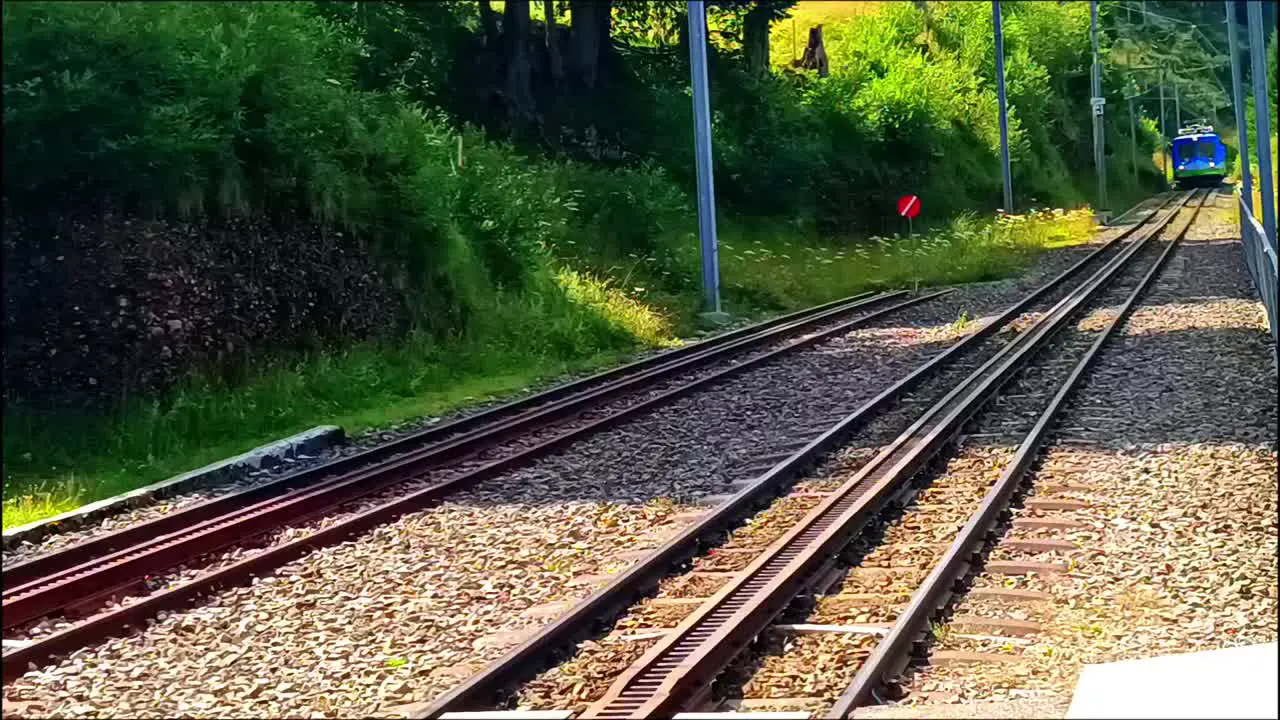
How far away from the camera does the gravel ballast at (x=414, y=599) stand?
6504mm

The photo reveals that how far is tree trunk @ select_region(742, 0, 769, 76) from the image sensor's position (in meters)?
42.1

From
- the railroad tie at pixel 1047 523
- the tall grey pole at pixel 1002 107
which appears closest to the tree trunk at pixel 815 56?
the tall grey pole at pixel 1002 107

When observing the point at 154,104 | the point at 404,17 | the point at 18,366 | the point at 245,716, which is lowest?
the point at 245,716

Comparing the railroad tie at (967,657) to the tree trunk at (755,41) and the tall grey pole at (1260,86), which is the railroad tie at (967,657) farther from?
the tree trunk at (755,41)

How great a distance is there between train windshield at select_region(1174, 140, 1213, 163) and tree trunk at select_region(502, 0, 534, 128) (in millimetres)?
51174

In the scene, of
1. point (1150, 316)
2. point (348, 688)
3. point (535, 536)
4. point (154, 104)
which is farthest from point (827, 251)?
point (348, 688)

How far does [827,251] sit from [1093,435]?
24743 millimetres

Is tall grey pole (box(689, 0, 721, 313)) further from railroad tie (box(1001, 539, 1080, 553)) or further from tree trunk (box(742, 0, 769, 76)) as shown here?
tree trunk (box(742, 0, 769, 76))

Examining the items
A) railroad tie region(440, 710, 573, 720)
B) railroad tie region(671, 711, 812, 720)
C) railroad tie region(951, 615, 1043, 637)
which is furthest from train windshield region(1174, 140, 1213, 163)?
railroad tie region(440, 710, 573, 720)

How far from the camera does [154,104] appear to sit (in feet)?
47.3

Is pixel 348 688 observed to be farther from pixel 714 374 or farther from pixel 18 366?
pixel 714 374

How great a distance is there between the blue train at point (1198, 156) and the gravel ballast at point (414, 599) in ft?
220

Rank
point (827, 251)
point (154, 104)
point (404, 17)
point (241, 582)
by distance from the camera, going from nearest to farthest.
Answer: point (241, 582)
point (154, 104)
point (404, 17)
point (827, 251)

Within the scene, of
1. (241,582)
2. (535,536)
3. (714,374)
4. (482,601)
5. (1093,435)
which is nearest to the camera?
(482,601)
